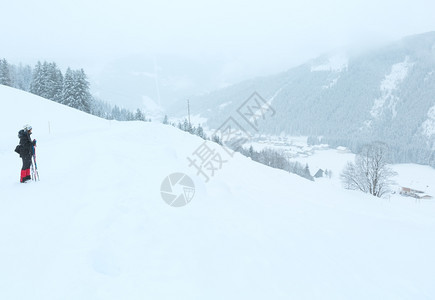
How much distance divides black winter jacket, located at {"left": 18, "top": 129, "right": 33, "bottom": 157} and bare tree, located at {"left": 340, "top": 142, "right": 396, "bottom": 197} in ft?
101

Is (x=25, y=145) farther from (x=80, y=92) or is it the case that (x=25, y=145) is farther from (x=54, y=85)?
(x=54, y=85)

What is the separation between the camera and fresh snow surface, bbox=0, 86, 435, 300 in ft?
17.1

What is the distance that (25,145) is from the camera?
9414 millimetres

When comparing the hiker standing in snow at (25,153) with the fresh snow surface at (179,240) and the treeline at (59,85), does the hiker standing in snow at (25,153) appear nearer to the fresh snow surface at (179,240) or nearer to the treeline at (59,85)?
the fresh snow surface at (179,240)

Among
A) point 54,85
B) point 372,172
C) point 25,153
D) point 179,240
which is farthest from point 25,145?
point 54,85

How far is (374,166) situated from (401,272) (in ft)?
77.3

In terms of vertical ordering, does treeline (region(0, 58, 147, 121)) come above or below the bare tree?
above

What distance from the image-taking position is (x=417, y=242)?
10711 millimetres

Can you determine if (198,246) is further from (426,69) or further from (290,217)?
(426,69)

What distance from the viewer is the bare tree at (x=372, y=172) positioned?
2831 cm

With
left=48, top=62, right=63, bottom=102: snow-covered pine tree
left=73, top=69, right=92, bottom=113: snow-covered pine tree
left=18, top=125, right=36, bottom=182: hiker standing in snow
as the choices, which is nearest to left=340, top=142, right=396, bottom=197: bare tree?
left=18, top=125, right=36, bottom=182: hiker standing in snow

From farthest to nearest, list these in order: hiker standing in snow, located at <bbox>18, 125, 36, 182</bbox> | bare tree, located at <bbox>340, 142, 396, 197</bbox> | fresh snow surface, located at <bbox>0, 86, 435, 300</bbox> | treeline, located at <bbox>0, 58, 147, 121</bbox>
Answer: treeline, located at <bbox>0, 58, 147, 121</bbox> < bare tree, located at <bbox>340, 142, 396, 197</bbox> < hiker standing in snow, located at <bbox>18, 125, 36, 182</bbox> < fresh snow surface, located at <bbox>0, 86, 435, 300</bbox>

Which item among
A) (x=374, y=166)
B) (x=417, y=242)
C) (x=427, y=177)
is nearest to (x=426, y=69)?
(x=427, y=177)

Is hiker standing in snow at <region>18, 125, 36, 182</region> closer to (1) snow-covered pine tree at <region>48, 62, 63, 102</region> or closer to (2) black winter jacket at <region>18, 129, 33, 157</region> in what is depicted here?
(2) black winter jacket at <region>18, 129, 33, 157</region>
